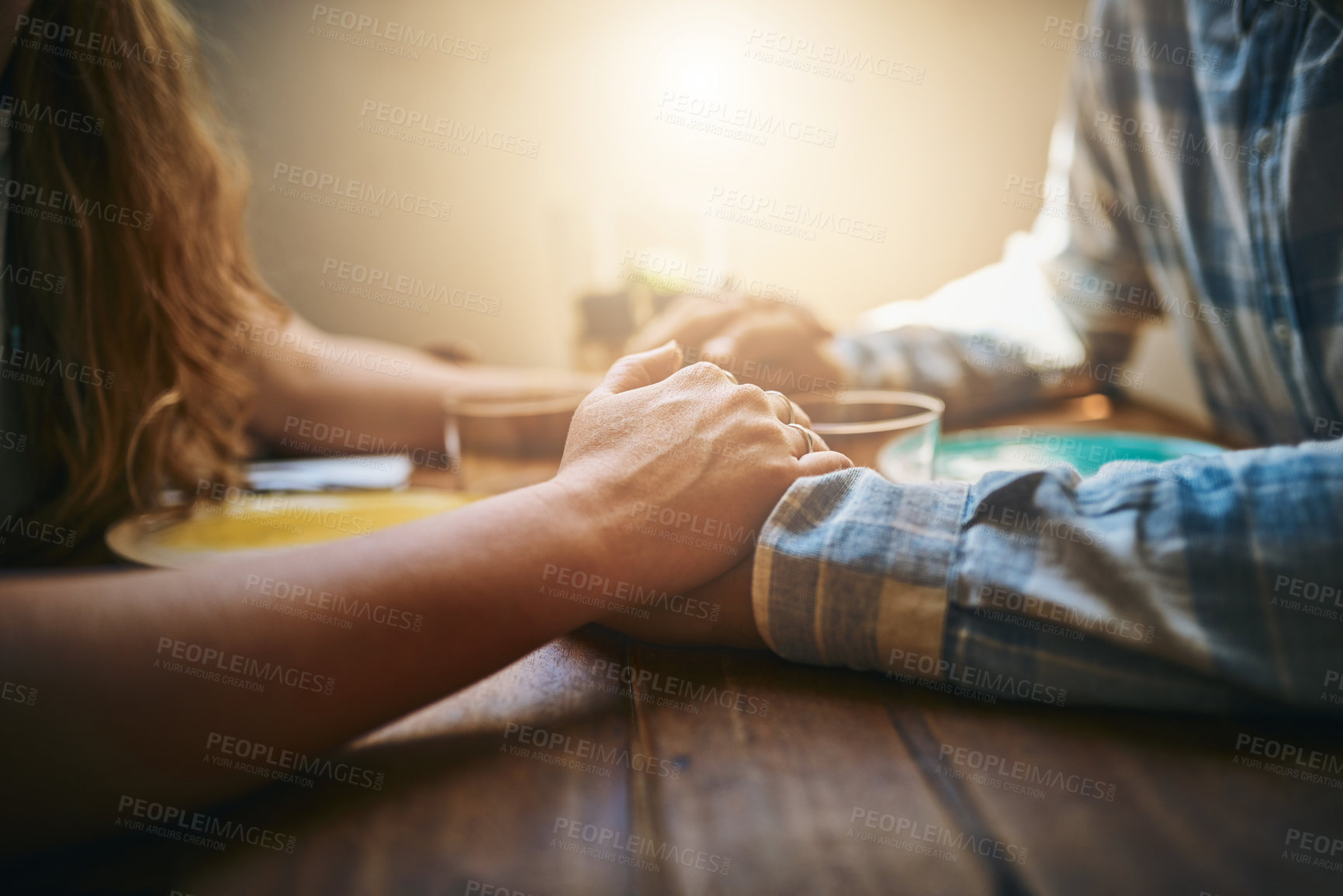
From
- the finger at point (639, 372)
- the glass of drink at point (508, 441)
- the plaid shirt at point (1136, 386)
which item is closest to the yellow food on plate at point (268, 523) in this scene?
the glass of drink at point (508, 441)

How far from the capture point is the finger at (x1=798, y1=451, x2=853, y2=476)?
0.32 metres

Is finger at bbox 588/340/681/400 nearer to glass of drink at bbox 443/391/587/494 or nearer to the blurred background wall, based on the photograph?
glass of drink at bbox 443/391/587/494

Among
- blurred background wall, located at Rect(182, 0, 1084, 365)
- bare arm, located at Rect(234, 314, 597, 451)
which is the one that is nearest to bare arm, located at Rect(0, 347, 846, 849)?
bare arm, located at Rect(234, 314, 597, 451)

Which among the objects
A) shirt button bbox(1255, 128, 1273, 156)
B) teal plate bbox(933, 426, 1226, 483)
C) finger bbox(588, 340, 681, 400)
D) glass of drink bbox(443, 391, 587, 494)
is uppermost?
shirt button bbox(1255, 128, 1273, 156)

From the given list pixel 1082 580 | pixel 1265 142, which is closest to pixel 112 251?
pixel 1082 580

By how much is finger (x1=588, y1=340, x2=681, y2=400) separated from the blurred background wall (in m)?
0.43

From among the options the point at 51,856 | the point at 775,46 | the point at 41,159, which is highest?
the point at 775,46

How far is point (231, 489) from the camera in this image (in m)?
0.55

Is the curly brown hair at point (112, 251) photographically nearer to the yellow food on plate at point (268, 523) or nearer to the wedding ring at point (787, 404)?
the yellow food on plate at point (268, 523)

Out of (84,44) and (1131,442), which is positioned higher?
(84,44)

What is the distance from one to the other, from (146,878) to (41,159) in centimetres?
46

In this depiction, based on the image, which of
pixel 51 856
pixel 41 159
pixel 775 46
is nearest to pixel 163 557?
pixel 51 856

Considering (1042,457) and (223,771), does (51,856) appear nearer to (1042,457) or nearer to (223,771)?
(223,771)

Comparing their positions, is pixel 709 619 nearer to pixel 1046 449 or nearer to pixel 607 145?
pixel 1046 449
